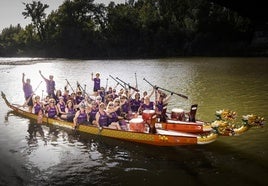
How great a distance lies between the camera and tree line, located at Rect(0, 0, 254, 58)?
67.4 metres

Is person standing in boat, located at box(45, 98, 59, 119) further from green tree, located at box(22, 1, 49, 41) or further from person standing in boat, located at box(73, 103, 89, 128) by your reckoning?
green tree, located at box(22, 1, 49, 41)

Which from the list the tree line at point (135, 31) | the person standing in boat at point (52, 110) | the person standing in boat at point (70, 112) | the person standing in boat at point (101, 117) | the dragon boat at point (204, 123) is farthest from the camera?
the tree line at point (135, 31)

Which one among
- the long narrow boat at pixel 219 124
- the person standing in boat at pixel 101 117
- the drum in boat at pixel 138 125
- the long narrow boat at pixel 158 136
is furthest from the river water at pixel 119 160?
the long narrow boat at pixel 219 124

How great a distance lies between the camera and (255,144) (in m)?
13.4

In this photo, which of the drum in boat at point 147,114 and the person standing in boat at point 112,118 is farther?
the person standing in boat at point 112,118

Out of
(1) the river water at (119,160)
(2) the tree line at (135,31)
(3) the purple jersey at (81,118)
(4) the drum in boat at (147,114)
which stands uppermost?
(2) the tree line at (135,31)

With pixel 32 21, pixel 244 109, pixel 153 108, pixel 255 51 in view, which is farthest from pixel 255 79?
pixel 32 21

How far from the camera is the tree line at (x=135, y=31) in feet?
221

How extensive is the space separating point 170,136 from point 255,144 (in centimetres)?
346

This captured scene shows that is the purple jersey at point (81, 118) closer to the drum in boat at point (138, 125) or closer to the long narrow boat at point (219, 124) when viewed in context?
the drum in boat at point (138, 125)

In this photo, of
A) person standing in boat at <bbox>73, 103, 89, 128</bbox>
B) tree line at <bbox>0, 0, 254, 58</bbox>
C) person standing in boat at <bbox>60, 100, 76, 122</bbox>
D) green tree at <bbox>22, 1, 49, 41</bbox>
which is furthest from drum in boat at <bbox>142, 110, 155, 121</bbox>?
green tree at <bbox>22, 1, 49, 41</bbox>

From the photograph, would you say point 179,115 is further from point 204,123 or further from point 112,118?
point 112,118

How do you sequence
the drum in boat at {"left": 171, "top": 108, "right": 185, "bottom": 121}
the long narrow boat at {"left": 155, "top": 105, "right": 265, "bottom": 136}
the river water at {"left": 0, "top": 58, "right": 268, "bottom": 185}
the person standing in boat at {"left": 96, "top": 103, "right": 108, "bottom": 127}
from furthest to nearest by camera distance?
the drum in boat at {"left": 171, "top": 108, "right": 185, "bottom": 121}
the person standing in boat at {"left": 96, "top": 103, "right": 108, "bottom": 127}
the long narrow boat at {"left": 155, "top": 105, "right": 265, "bottom": 136}
the river water at {"left": 0, "top": 58, "right": 268, "bottom": 185}

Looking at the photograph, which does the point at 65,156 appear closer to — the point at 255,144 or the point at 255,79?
the point at 255,144
